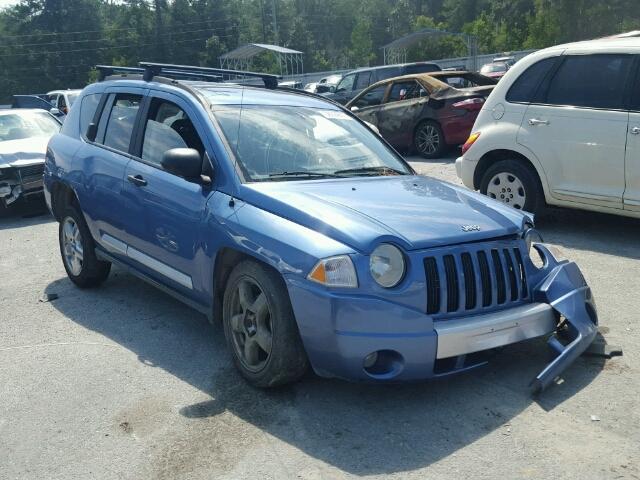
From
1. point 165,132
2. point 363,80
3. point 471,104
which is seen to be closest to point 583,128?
point 165,132

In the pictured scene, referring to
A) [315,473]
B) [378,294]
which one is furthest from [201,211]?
[315,473]

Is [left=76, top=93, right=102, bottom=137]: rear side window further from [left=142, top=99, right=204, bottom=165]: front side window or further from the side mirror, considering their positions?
the side mirror

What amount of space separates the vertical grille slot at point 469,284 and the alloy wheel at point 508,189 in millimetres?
4073

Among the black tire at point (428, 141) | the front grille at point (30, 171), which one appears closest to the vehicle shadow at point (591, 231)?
the black tire at point (428, 141)

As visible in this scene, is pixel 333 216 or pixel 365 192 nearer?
pixel 333 216

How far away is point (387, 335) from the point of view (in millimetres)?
3641

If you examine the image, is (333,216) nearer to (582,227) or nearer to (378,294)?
(378,294)

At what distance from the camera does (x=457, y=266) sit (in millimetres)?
3834

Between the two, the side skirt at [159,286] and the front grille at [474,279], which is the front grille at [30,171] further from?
the front grille at [474,279]

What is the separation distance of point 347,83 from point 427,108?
301 inches

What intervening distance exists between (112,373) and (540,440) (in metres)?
2.65

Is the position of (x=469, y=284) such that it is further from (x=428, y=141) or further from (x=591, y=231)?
(x=428, y=141)

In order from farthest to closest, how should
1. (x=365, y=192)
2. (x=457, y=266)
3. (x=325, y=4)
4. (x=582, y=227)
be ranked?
(x=325, y=4) < (x=582, y=227) < (x=365, y=192) < (x=457, y=266)

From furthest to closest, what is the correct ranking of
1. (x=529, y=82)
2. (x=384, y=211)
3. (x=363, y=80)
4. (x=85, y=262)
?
(x=363, y=80), (x=529, y=82), (x=85, y=262), (x=384, y=211)
